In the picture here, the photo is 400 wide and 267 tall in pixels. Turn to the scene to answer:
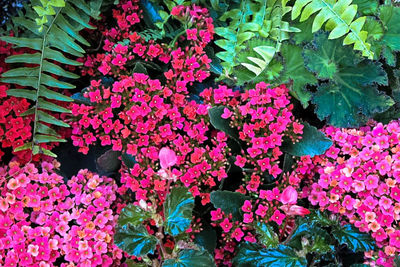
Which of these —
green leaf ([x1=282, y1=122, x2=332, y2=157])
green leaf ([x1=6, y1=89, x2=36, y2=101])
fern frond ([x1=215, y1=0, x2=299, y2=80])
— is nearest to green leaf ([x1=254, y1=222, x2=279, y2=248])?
green leaf ([x1=282, y1=122, x2=332, y2=157])

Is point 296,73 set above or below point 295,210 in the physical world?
above

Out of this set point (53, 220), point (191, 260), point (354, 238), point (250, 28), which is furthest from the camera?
point (250, 28)

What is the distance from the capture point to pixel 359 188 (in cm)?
154

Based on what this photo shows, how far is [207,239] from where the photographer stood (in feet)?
5.50

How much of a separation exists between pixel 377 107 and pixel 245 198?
0.65 meters

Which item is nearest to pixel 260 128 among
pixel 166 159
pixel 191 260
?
pixel 166 159

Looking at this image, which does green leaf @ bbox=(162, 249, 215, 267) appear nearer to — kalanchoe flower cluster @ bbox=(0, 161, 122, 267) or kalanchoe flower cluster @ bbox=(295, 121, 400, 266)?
kalanchoe flower cluster @ bbox=(0, 161, 122, 267)

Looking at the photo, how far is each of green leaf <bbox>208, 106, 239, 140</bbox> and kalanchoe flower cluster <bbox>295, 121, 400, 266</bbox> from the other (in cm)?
28

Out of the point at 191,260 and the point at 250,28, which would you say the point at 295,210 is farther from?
the point at 250,28

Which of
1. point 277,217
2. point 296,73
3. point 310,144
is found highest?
point 296,73

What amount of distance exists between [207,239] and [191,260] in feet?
0.93

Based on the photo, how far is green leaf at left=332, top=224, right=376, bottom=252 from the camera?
4.92ft

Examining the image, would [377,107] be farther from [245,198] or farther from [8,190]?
[8,190]

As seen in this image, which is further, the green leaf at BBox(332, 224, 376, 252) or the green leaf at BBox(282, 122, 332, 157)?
the green leaf at BBox(282, 122, 332, 157)
